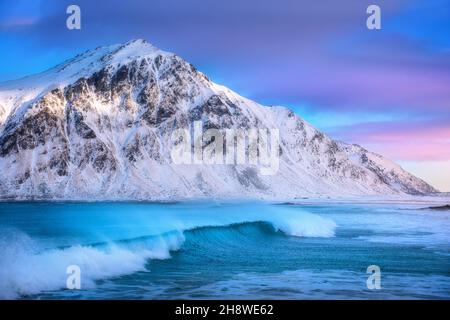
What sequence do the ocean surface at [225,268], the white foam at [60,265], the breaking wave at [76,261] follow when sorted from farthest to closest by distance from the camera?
1. the ocean surface at [225,268]
2. the breaking wave at [76,261]
3. the white foam at [60,265]

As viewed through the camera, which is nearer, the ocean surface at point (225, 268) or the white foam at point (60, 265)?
the white foam at point (60, 265)

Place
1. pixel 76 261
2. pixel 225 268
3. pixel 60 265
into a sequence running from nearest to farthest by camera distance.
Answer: pixel 60 265 → pixel 76 261 → pixel 225 268

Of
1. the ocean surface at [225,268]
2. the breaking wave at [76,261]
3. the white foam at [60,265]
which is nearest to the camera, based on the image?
the white foam at [60,265]

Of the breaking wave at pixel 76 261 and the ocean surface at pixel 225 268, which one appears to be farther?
the ocean surface at pixel 225 268

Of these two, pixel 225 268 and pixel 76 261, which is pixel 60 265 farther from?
pixel 225 268

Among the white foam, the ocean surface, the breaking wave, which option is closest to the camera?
the white foam

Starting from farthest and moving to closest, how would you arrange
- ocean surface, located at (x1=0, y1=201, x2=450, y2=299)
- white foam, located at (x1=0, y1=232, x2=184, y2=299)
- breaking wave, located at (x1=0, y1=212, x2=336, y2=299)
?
ocean surface, located at (x1=0, y1=201, x2=450, y2=299) < breaking wave, located at (x1=0, y1=212, x2=336, y2=299) < white foam, located at (x1=0, y1=232, x2=184, y2=299)

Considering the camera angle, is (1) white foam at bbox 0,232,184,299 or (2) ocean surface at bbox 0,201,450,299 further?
(2) ocean surface at bbox 0,201,450,299

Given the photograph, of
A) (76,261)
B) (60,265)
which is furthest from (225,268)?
(60,265)

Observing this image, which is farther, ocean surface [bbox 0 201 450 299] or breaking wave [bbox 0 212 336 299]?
ocean surface [bbox 0 201 450 299]

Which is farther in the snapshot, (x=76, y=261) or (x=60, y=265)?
(x=76, y=261)

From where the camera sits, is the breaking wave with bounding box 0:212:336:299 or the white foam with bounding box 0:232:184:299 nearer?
the white foam with bounding box 0:232:184:299

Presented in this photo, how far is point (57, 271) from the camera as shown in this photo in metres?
18.7
